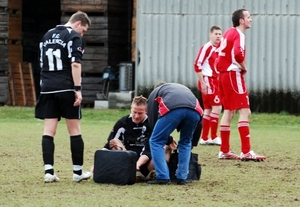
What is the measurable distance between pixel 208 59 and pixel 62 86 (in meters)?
6.02

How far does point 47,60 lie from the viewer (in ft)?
31.3

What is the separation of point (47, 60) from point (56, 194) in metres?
1.66

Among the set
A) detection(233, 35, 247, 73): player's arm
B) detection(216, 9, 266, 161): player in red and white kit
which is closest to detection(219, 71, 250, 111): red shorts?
detection(216, 9, 266, 161): player in red and white kit

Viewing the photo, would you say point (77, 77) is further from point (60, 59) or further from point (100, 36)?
point (100, 36)

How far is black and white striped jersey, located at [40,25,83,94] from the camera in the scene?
31.0 ft

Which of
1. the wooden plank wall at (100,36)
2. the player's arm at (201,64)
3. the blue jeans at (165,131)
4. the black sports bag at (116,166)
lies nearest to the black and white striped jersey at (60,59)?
the black sports bag at (116,166)

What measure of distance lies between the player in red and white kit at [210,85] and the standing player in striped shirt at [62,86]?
17.7ft

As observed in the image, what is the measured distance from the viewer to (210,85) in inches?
599

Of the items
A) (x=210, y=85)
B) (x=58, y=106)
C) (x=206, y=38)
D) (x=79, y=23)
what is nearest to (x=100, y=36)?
(x=206, y=38)

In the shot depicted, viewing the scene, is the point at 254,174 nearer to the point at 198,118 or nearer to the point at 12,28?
the point at 198,118

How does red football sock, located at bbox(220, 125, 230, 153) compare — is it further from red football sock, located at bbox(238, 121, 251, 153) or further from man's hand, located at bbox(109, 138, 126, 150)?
man's hand, located at bbox(109, 138, 126, 150)

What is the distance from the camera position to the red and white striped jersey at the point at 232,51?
1214cm

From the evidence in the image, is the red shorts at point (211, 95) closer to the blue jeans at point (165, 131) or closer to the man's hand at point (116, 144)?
the man's hand at point (116, 144)

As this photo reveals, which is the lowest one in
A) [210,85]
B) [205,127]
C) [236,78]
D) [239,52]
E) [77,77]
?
[205,127]
